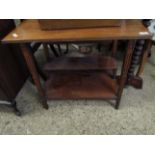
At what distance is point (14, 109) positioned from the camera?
1.23m

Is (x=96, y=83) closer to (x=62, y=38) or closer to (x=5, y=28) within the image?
(x=62, y=38)

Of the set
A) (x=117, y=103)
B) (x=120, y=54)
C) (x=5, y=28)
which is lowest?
(x=120, y=54)

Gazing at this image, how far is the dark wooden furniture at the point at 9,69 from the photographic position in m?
1.11

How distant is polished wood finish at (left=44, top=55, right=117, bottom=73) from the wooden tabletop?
463mm

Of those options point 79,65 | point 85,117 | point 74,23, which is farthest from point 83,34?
point 85,117

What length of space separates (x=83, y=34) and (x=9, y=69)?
2.44 ft

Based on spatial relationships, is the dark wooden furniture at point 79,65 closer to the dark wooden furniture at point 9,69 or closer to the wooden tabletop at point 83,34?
the wooden tabletop at point 83,34

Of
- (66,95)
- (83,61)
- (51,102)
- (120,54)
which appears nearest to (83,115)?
(66,95)

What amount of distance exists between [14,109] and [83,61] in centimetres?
72

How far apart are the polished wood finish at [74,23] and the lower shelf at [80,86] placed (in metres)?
0.55

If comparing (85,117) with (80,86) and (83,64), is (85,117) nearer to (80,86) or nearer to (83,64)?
A: (80,86)

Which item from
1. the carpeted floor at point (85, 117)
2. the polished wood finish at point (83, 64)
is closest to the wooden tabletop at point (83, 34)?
the polished wood finish at point (83, 64)

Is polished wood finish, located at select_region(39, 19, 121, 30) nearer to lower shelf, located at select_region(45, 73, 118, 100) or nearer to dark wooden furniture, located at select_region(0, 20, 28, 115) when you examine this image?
dark wooden furniture, located at select_region(0, 20, 28, 115)

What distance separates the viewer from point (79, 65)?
130 cm
